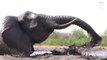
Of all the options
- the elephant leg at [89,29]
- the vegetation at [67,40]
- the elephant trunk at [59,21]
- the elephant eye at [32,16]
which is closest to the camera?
the elephant leg at [89,29]

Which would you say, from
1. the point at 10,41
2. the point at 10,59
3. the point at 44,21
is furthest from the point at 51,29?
the point at 10,59

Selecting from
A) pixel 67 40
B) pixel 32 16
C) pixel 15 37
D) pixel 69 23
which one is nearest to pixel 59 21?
pixel 69 23

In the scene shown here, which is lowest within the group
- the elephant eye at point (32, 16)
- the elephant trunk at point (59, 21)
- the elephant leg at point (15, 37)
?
the elephant leg at point (15, 37)

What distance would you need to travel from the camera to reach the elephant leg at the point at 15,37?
8.58m

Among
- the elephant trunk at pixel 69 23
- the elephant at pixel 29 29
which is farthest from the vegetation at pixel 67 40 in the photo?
the elephant trunk at pixel 69 23

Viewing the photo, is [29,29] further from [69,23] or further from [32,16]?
[69,23]

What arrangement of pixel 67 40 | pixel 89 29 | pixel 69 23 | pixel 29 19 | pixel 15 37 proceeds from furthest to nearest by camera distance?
pixel 67 40 → pixel 29 19 → pixel 15 37 → pixel 89 29 → pixel 69 23

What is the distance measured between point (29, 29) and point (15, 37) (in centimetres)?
29

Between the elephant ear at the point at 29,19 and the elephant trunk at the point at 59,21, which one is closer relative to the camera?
the elephant trunk at the point at 59,21

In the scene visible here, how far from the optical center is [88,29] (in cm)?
851

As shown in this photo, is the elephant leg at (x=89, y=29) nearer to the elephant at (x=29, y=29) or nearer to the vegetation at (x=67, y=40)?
the elephant at (x=29, y=29)

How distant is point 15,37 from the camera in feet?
28.6

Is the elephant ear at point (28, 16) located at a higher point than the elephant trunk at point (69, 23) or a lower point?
higher

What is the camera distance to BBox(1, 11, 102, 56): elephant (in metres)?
8.56
